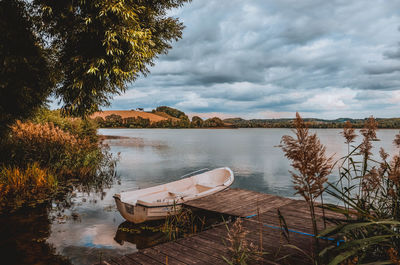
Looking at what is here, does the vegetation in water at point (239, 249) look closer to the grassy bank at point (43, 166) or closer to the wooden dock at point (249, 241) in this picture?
the wooden dock at point (249, 241)

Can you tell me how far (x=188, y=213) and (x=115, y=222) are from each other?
100 inches

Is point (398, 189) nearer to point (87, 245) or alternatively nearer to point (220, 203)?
point (220, 203)

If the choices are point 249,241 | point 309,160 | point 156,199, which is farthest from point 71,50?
point 309,160

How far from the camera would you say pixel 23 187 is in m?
9.77

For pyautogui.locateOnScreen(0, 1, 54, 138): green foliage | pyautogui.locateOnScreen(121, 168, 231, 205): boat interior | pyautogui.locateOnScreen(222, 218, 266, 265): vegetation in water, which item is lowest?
pyautogui.locateOnScreen(121, 168, 231, 205): boat interior

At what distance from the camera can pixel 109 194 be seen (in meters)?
12.7

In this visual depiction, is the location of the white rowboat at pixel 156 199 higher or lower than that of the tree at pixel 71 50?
lower

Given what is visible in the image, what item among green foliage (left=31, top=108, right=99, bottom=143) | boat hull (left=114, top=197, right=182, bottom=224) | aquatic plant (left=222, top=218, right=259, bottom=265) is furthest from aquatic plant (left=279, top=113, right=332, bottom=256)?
green foliage (left=31, top=108, right=99, bottom=143)

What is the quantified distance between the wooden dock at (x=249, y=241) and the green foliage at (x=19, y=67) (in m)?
7.75

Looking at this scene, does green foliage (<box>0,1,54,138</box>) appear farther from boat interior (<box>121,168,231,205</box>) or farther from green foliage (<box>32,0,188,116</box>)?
boat interior (<box>121,168,231,205</box>)

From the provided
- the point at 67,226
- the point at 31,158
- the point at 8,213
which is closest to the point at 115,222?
the point at 67,226

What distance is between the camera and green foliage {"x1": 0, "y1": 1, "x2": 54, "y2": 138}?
9516mm

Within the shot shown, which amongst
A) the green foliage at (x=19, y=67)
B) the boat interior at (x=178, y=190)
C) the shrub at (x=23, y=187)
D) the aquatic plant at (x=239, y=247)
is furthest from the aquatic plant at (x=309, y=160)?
the green foliage at (x=19, y=67)

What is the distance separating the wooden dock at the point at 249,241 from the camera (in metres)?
4.38
